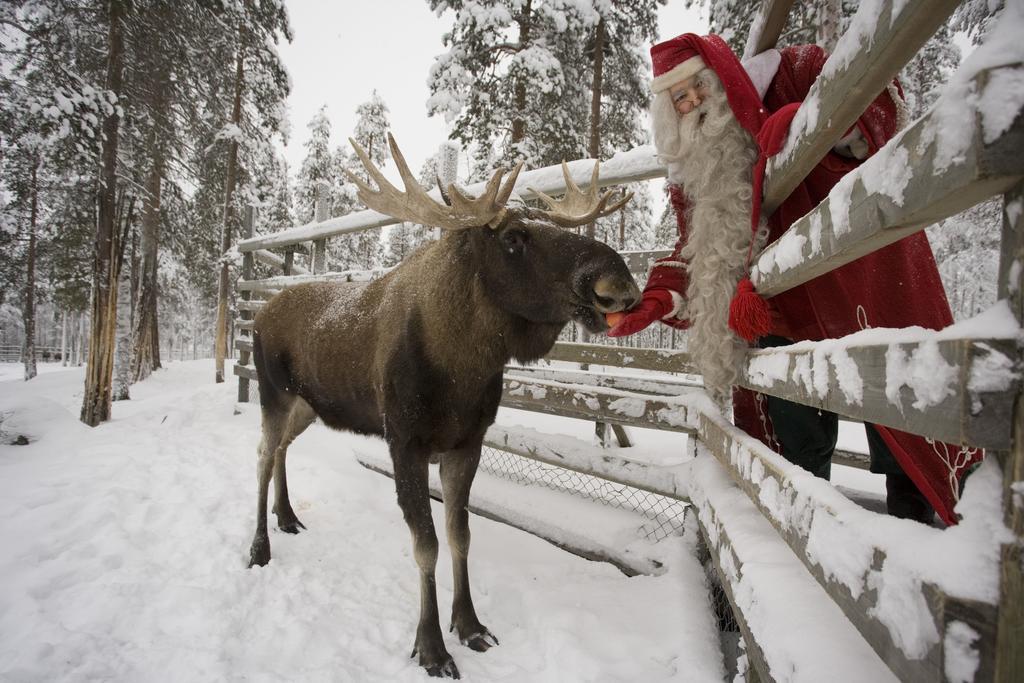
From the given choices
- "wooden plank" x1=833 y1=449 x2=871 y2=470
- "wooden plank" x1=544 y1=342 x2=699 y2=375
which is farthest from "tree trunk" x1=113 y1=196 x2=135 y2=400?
"wooden plank" x1=833 y1=449 x2=871 y2=470

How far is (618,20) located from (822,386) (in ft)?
45.2

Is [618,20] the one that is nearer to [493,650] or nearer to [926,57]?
[926,57]

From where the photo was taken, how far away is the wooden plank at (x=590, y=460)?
3104 millimetres

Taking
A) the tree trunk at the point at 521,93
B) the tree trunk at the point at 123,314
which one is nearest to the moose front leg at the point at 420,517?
the tree trunk at the point at 123,314

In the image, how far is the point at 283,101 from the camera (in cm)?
1741

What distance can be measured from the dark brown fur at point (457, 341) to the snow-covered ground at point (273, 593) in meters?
0.42

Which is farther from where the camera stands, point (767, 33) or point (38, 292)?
point (38, 292)

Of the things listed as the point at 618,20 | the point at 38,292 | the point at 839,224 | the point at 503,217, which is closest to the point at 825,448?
the point at 839,224

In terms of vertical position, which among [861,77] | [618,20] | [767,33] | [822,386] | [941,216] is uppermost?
[618,20]

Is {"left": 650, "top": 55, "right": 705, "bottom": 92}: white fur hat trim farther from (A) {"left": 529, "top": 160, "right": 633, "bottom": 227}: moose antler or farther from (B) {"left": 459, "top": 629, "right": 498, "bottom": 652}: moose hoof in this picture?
(B) {"left": 459, "top": 629, "right": 498, "bottom": 652}: moose hoof

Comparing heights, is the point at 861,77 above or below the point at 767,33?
below

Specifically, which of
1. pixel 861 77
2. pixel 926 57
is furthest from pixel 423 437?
pixel 926 57

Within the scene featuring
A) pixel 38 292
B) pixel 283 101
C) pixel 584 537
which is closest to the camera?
pixel 584 537

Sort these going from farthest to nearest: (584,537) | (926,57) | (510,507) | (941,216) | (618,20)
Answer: (618,20)
(926,57)
(510,507)
(584,537)
(941,216)
